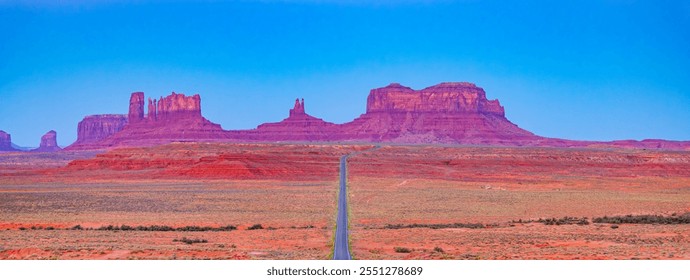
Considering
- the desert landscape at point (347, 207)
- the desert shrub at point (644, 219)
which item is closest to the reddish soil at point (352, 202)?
the desert landscape at point (347, 207)

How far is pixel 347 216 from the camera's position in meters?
47.6

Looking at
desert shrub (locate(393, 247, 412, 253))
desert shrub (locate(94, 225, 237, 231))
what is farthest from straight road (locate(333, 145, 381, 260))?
desert shrub (locate(94, 225, 237, 231))

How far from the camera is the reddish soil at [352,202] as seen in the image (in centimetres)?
3225

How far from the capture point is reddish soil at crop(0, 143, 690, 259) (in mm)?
32250

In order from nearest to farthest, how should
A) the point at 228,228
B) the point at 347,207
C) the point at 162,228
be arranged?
the point at 162,228
the point at 228,228
the point at 347,207

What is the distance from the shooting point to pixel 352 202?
5766cm

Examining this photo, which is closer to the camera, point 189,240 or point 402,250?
point 402,250

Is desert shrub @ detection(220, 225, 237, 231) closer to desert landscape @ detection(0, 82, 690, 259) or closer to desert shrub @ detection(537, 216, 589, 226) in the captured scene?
desert landscape @ detection(0, 82, 690, 259)

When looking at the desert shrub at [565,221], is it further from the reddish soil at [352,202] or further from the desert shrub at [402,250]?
the desert shrub at [402,250]

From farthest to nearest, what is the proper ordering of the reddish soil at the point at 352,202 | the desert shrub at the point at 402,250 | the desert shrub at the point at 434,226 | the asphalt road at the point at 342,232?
the desert shrub at the point at 434,226
the reddish soil at the point at 352,202
the desert shrub at the point at 402,250
the asphalt road at the point at 342,232

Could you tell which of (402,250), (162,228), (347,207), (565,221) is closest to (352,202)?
(347,207)

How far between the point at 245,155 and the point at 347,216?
5582cm

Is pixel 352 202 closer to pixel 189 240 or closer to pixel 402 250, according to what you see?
pixel 189 240
